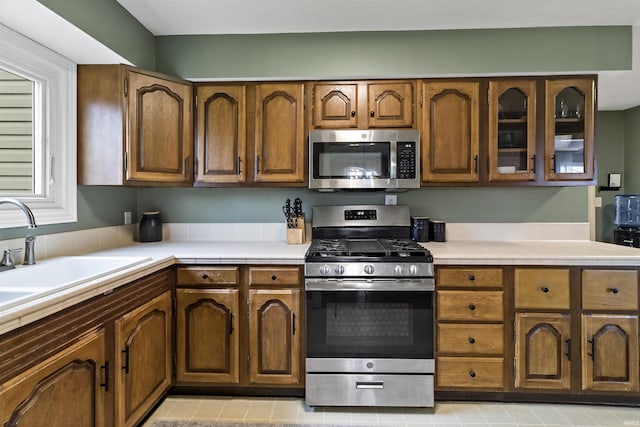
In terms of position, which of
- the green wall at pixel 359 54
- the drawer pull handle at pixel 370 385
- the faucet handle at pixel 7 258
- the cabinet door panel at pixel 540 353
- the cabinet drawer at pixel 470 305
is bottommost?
the drawer pull handle at pixel 370 385

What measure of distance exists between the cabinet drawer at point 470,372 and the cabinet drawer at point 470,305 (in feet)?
0.83

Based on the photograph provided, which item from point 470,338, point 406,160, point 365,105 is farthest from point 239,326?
point 365,105

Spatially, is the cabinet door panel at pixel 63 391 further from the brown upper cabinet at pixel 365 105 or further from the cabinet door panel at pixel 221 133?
the brown upper cabinet at pixel 365 105

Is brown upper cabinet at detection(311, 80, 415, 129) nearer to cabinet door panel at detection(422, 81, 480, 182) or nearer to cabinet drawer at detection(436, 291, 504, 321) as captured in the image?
cabinet door panel at detection(422, 81, 480, 182)

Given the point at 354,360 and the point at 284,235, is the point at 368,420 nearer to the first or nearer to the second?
the point at 354,360

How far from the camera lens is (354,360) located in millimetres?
2146

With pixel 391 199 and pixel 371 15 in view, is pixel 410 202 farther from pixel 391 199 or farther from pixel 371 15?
pixel 371 15

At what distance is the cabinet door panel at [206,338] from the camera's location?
2230mm

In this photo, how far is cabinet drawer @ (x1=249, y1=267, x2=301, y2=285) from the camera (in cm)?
221

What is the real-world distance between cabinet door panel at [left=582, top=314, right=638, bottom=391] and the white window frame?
10.4 ft

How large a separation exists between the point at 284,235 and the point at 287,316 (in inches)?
32.8

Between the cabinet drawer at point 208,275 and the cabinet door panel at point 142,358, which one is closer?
the cabinet door panel at point 142,358

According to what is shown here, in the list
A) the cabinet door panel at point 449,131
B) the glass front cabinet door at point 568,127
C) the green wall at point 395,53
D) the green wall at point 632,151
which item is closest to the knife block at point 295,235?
the cabinet door panel at point 449,131

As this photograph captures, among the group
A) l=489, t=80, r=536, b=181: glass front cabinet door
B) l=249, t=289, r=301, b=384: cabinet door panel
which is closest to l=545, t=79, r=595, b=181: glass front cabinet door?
l=489, t=80, r=536, b=181: glass front cabinet door
